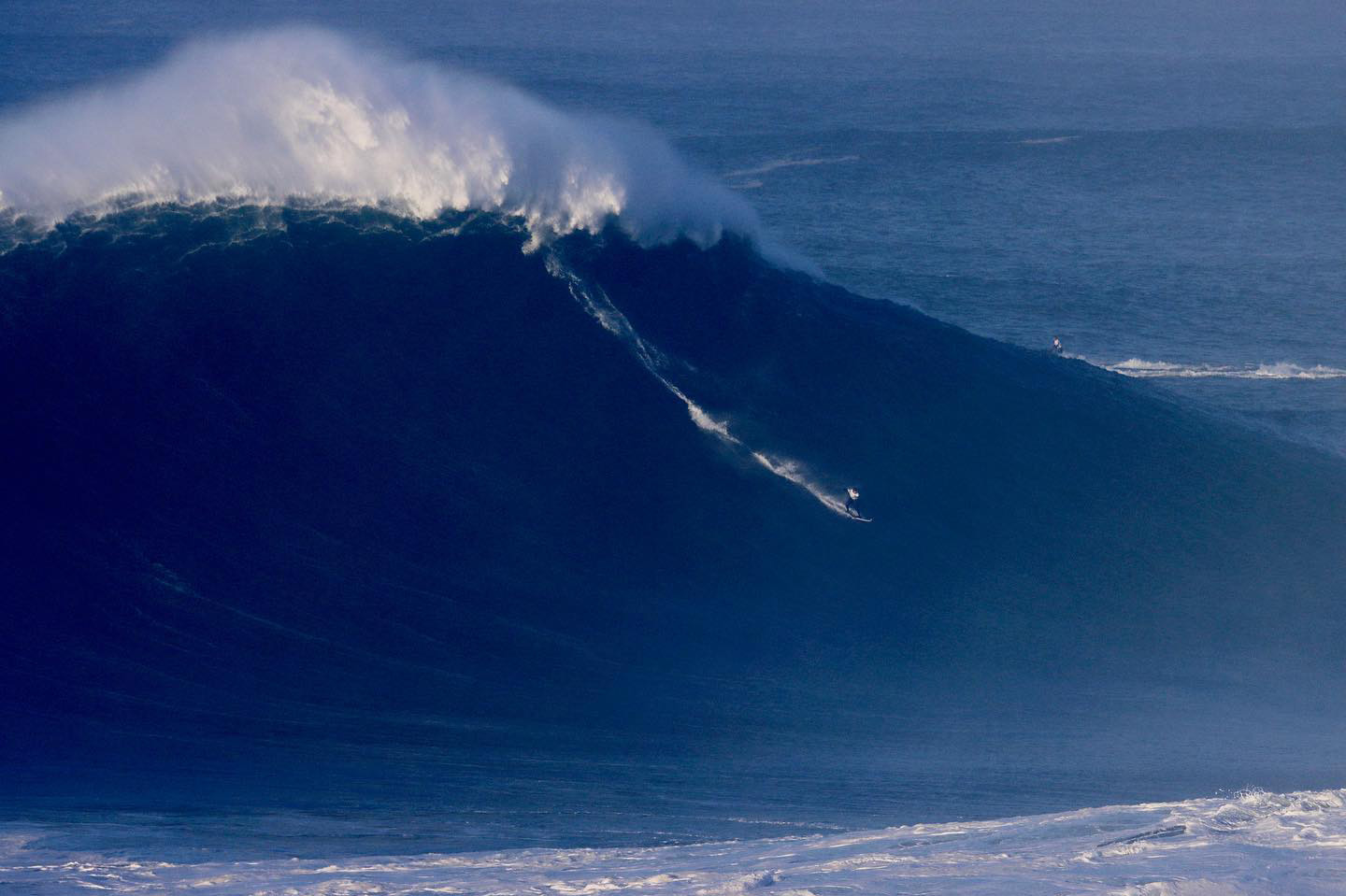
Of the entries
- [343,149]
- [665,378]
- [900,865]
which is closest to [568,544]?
[665,378]

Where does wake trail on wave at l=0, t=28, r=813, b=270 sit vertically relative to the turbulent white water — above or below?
above

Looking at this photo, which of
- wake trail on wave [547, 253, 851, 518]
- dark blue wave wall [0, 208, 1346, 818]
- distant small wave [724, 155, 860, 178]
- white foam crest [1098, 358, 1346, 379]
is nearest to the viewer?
dark blue wave wall [0, 208, 1346, 818]

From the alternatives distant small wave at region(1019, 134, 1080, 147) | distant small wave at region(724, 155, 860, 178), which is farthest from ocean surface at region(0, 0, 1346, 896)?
distant small wave at region(1019, 134, 1080, 147)

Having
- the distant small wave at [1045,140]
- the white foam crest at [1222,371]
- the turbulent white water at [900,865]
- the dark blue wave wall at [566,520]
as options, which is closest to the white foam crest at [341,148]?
the dark blue wave wall at [566,520]

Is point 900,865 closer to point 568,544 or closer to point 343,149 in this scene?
point 568,544

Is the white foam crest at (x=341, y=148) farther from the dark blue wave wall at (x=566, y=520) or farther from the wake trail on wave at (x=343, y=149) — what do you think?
the dark blue wave wall at (x=566, y=520)

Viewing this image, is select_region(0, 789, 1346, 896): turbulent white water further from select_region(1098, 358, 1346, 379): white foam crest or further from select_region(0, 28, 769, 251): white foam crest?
select_region(1098, 358, 1346, 379): white foam crest

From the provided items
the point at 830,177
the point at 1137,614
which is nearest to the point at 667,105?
the point at 830,177
